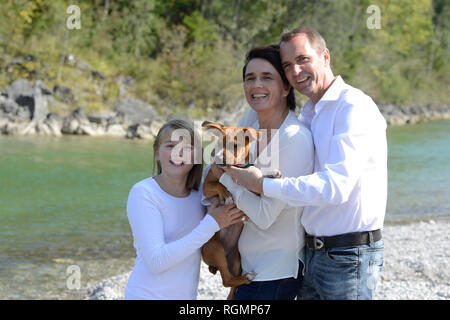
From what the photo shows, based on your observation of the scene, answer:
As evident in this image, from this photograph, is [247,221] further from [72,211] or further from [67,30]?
[67,30]

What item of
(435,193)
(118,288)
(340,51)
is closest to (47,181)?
(118,288)

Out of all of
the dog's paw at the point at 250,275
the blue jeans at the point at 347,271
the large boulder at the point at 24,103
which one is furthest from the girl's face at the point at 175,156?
the large boulder at the point at 24,103

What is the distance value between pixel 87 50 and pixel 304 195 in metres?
34.2

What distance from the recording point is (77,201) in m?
14.3

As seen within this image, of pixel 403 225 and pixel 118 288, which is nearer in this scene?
pixel 118 288

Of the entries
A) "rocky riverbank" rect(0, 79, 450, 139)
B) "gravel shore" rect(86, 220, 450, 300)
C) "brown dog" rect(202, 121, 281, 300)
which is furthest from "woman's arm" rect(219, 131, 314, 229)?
"rocky riverbank" rect(0, 79, 450, 139)

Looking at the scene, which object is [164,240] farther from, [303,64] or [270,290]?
[303,64]

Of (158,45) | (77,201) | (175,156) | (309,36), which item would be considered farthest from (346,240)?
(158,45)

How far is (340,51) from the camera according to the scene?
4475 centimetres

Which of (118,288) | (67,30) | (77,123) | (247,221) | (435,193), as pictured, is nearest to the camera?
(247,221)

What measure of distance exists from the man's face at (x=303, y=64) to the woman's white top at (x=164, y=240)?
3.28ft

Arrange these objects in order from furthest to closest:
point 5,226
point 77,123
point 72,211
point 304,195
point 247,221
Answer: point 77,123 < point 72,211 < point 5,226 < point 247,221 < point 304,195

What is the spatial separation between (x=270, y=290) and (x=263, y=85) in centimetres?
124

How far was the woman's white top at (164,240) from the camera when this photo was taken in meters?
3.10
